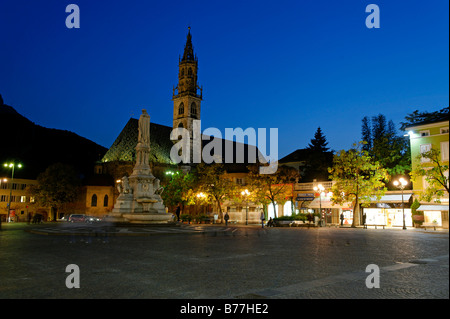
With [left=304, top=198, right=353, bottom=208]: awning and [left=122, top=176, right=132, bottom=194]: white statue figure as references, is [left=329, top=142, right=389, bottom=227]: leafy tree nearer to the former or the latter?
[left=304, top=198, right=353, bottom=208]: awning

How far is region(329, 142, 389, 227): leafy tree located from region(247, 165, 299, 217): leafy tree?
923 centimetres

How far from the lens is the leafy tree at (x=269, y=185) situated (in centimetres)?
5022

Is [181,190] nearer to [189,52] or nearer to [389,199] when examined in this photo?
[389,199]

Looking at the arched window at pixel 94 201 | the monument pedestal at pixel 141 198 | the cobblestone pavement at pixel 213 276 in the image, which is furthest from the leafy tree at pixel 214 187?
the cobblestone pavement at pixel 213 276

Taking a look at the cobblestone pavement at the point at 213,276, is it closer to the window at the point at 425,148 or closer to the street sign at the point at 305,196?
the window at the point at 425,148

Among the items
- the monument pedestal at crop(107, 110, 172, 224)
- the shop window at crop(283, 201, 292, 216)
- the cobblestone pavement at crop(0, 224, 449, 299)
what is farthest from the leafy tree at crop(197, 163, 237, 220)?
the cobblestone pavement at crop(0, 224, 449, 299)

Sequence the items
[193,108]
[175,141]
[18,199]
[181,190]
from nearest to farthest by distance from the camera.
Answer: [181,190], [18,199], [175,141], [193,108]

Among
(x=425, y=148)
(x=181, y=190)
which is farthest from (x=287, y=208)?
(x=425, y=148)

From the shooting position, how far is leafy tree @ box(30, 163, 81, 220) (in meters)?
70.3

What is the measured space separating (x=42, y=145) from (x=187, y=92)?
61042 millimetres

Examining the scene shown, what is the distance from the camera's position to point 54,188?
71062mm

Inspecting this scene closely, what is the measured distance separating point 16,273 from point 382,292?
8.22 m

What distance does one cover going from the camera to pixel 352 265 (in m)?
10.3

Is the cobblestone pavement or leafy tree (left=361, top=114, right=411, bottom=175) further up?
leafy tree (left=361, top=114, right=411, bottom=175)
